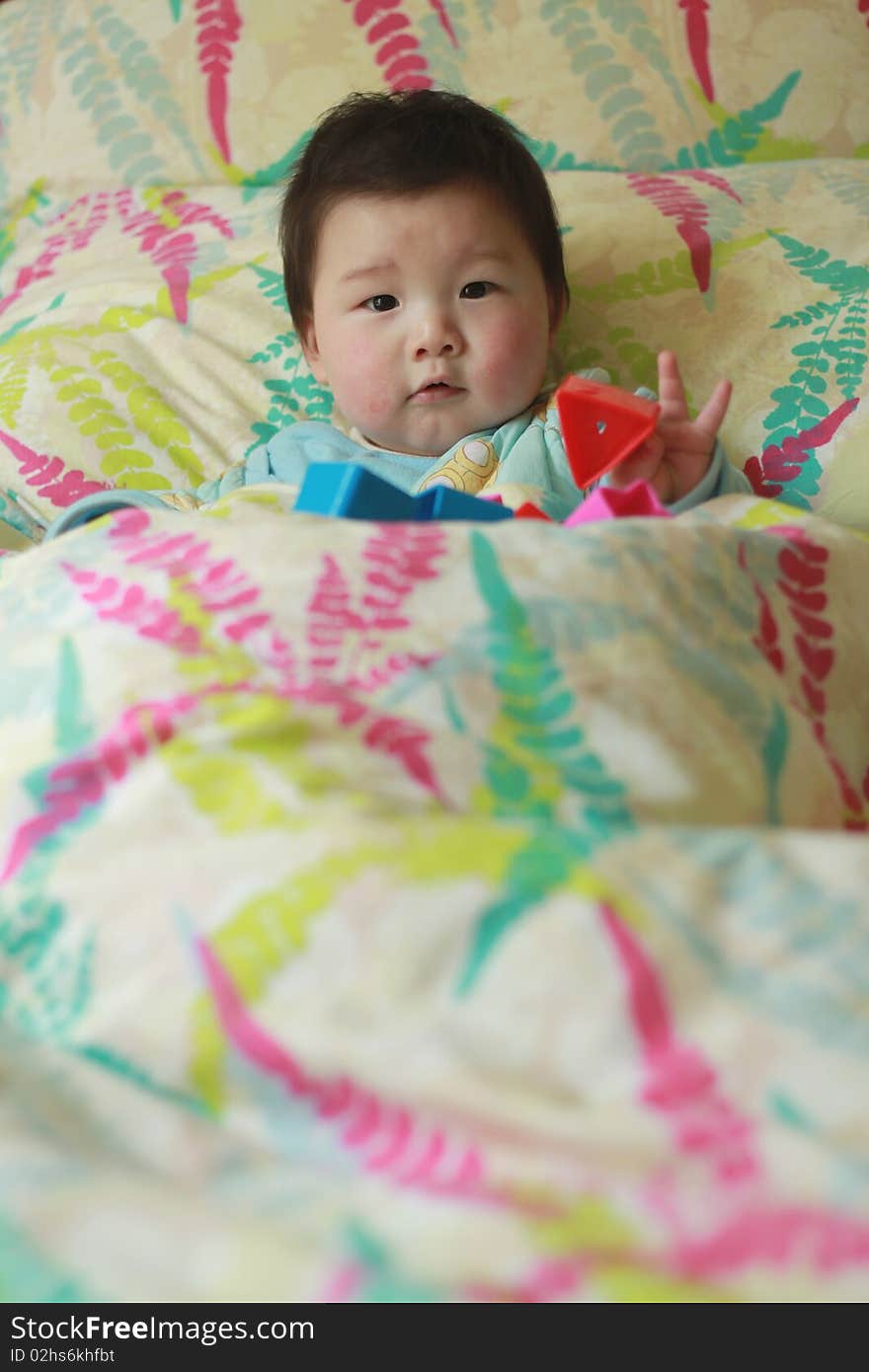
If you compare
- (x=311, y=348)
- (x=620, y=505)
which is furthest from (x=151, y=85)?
(x=620, y=505)

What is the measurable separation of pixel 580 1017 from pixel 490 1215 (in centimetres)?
9

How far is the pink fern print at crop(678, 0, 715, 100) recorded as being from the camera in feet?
5.03

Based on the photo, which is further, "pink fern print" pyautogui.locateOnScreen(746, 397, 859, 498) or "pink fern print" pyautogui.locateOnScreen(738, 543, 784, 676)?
"pink fern print" pyautogui.locateOnScreen(746, 397, 859, 498)

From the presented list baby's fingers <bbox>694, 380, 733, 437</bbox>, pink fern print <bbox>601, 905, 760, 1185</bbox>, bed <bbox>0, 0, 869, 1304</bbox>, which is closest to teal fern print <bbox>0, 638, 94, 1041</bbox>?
bed <bbox>0, 0, 869, 1304</bbox>

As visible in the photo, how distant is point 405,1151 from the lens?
0.47 meters

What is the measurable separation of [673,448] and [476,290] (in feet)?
1.02

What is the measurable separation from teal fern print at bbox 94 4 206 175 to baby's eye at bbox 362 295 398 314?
0.53 metres

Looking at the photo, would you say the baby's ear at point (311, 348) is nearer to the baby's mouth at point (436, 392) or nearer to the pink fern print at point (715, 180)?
the baby's mouth at point (436, 392)

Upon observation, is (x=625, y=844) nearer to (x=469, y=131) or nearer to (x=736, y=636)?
(x=736, y=636)

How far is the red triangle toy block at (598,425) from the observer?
3.25 ft

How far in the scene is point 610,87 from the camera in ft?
5.07

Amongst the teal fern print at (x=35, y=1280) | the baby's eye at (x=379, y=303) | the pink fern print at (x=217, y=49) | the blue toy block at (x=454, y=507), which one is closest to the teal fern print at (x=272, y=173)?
the pink fern print at (x=217, y=49)

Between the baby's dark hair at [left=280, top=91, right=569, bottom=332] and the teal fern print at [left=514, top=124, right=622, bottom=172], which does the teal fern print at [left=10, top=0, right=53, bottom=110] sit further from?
the teal fern print at [left=514, top=124, right=622, bottom=172]

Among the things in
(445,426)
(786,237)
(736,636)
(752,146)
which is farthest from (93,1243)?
(752,146)
